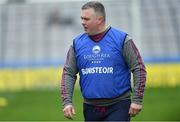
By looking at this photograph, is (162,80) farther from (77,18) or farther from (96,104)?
(96,104)

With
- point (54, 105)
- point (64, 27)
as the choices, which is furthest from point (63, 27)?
point (54, 105)

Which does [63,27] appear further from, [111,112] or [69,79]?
[111,112]

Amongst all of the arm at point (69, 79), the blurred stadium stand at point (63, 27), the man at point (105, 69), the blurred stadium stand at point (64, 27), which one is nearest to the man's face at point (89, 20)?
the man at point (105, 69)

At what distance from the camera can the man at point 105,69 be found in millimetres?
7051

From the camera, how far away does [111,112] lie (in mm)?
7125

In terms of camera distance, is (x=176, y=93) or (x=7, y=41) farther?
(x=7, y=41)

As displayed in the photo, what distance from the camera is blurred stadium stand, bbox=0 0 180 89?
32906 millimetres

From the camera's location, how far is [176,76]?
83.6ft

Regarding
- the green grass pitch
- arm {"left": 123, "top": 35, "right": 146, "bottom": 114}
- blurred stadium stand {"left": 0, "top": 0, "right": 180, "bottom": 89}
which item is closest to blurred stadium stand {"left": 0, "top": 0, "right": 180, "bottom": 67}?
blurred stadium stand {"left": 0, "top": 0, "right": 180, "bottom": 89}

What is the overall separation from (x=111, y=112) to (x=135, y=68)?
0.51 m

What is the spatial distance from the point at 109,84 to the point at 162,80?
61.5 feet

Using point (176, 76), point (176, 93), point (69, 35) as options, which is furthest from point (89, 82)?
point (69, 35)

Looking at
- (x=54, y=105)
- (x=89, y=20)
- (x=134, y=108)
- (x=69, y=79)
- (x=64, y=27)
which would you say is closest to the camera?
(x=134, y=108)

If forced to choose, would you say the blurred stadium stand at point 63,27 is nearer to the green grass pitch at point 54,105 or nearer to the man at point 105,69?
the green grass pitch at point 54,105
